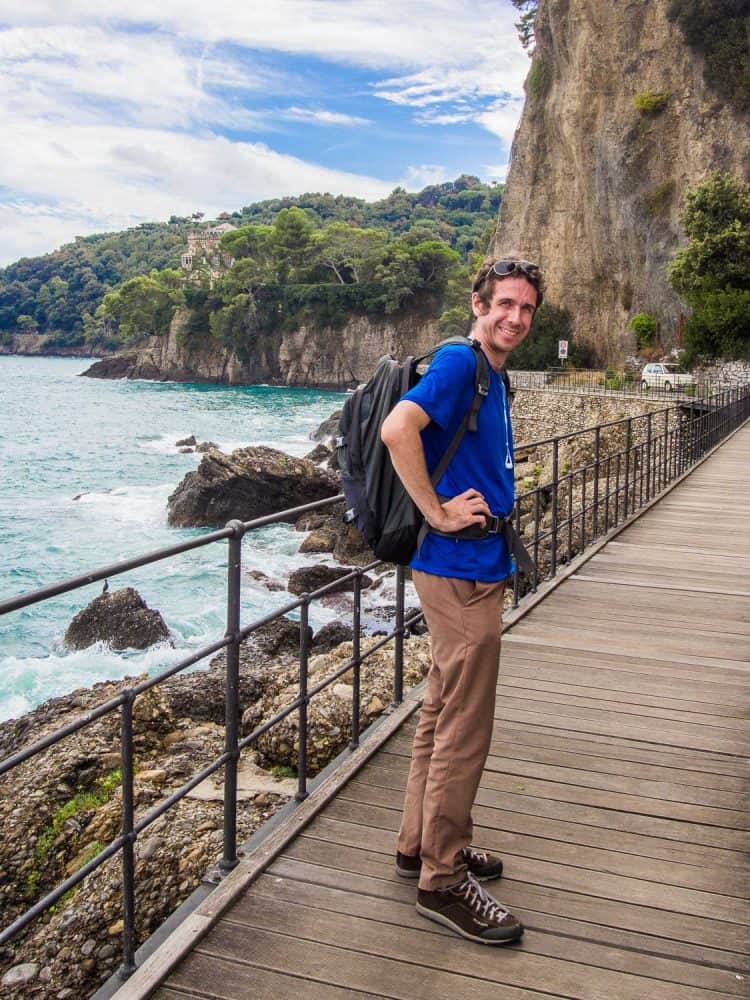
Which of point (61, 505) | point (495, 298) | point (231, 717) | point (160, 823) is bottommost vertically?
point (61, 505)

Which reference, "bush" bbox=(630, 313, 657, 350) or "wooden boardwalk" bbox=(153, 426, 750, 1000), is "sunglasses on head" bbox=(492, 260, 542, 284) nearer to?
"wooden boardwalk" bbox=(153, 426, 750, 1000)

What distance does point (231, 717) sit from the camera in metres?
3.06

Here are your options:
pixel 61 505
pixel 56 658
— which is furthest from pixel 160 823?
pixel 61 505

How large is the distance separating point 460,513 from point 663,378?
32.0 meters

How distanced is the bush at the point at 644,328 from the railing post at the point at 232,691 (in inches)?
1612

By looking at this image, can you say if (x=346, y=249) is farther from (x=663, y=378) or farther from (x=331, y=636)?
(x=331, y=636)

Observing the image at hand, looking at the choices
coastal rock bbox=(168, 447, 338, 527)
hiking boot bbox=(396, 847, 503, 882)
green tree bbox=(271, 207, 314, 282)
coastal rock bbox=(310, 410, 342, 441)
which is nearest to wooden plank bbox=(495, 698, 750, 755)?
hiking boot bbox=(396, 847, 503, 882)

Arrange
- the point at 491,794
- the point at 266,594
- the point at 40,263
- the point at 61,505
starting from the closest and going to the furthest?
the point at 491,794
the point at 266,594
the point at 61,505
the point at 40,263

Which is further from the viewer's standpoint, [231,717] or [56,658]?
[56,658]

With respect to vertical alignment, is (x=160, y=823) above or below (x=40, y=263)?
below

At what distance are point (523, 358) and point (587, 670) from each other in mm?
43301

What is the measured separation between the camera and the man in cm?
264

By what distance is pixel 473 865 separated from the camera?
301 cm

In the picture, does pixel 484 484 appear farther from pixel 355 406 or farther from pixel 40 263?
pixel 40 263
